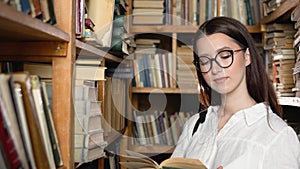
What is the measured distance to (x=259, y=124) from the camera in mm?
1453

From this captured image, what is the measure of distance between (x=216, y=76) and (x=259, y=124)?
25cm

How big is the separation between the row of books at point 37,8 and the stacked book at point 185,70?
168 centimetres

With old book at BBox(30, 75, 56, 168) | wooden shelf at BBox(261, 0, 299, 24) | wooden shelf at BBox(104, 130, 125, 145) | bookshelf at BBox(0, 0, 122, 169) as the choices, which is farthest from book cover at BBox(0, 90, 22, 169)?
wooden shelf at BBox(261, 0, 299, 24)

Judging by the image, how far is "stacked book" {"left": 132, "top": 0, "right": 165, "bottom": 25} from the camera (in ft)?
8.46

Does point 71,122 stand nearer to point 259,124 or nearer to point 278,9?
point 259,124

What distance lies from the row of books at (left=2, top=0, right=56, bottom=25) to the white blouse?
795 mm

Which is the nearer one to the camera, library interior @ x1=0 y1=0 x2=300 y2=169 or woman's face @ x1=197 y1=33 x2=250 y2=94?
library interior @ x1=0 y1=0 x2=300 y2=169

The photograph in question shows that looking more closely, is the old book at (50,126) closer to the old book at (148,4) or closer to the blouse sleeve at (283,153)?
the blouse sleeve at (283,153)

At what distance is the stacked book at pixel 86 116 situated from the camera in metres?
1.38

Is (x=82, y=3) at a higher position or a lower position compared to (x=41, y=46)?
higher

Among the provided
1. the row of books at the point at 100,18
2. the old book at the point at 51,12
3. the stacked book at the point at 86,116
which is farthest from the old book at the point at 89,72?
the old book at the point at 51,12

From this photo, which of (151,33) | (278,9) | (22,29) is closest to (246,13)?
(278,9)

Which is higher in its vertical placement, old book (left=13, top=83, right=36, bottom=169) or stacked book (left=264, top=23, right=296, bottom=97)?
stacked book (left=264, top=23, right=296, bottom=97)

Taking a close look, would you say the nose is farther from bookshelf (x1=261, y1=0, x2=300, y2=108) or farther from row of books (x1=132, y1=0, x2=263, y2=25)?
row of books (x1=132, y1=0, x2=263, y2=25)
